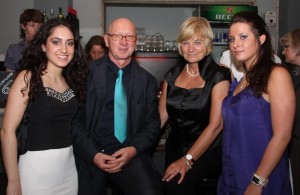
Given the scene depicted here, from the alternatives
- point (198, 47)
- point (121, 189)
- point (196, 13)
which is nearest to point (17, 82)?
point (121, 189)

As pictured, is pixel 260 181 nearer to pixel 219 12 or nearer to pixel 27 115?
pixel 27 115

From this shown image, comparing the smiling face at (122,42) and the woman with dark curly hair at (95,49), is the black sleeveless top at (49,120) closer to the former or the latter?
the smiling face at (122,42)

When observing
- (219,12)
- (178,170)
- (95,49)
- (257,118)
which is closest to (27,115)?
(178,170)

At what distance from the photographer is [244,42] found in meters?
1.85

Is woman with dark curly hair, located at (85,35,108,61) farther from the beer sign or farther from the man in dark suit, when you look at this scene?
the beer sign

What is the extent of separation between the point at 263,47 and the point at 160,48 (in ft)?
11.4

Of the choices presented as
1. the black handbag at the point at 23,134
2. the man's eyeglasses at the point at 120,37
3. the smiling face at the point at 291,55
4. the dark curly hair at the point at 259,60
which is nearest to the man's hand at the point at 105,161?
the black handbag at the point at 23,134

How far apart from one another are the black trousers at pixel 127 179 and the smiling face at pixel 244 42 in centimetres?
93

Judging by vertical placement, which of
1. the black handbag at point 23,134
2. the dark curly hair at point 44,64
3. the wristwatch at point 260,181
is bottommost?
the wristwatch at point 260,181

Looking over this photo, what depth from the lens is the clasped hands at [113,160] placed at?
207 centimetres

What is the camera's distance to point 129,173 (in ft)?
6.95

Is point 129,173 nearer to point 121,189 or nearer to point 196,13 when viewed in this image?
point 121,189

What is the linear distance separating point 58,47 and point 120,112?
591mm

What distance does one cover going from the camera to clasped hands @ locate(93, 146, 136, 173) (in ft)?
6.79
